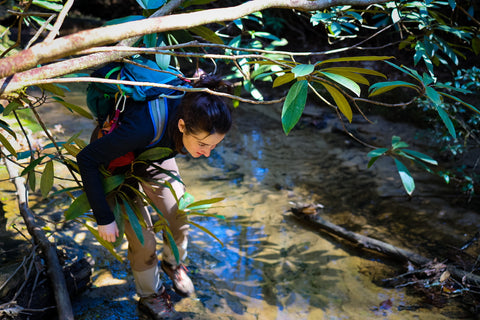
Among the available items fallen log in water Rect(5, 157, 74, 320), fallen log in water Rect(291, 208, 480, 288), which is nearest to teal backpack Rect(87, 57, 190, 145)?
fallen log in water Rect(5, 157, 74, 320)

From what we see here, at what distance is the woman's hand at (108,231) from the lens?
60.8 inches

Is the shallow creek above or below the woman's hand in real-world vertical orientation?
below

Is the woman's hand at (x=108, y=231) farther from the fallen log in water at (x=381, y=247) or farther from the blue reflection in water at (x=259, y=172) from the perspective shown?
the blue reflection in water at (x=259, y=172)

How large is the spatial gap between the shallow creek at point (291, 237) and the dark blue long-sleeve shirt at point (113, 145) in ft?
2.84

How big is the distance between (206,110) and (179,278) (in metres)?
1.12

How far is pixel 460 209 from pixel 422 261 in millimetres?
798

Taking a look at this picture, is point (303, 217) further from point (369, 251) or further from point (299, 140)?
point (299, 140)

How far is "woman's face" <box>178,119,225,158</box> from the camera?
152 cm

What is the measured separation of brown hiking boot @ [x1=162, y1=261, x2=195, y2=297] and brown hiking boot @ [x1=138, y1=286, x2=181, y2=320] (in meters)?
0.10

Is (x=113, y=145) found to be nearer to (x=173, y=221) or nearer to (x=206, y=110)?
(x=206, y=110)

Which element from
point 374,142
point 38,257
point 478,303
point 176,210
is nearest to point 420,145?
point 374,142

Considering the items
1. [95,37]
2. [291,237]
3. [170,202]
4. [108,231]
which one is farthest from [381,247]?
[95,37]

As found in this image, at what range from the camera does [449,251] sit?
2559 mm

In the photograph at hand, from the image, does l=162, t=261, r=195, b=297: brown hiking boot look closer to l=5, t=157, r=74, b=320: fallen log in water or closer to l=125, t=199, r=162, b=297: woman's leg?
l=125, t=199, r=162, b=297: woman's leg
